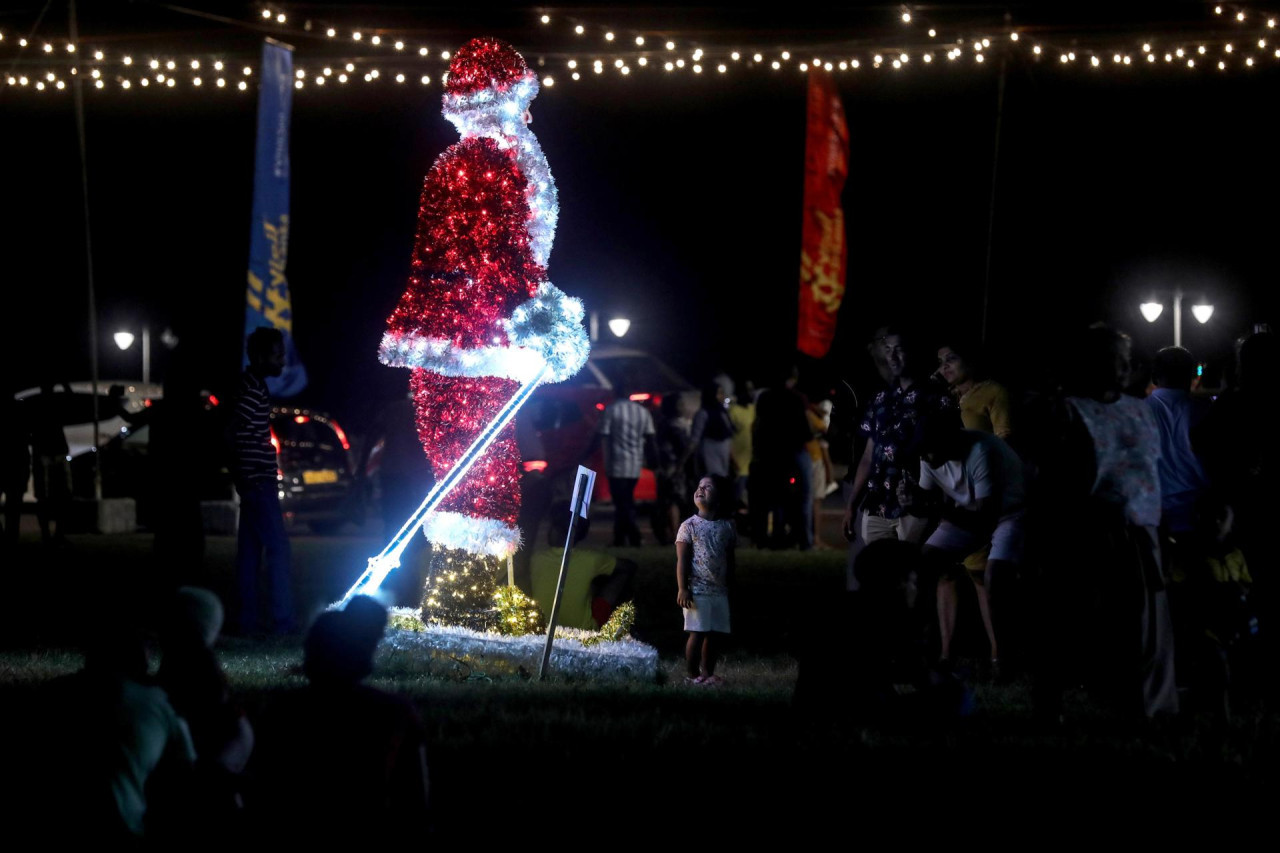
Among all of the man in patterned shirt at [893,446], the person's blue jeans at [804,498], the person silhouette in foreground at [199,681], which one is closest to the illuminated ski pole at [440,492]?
the man in patterned shirt at [893,446]

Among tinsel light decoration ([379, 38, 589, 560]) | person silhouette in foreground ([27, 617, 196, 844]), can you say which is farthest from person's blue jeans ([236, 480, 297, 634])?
person silhouette in foreground ([27, 617, 196, 844])

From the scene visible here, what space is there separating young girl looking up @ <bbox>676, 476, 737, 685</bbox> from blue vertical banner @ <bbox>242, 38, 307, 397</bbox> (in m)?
10.3

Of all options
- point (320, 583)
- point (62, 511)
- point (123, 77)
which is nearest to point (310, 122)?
point (123, 77)

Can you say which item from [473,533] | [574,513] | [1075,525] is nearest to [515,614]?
[473,533]

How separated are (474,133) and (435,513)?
Result: 2.25m

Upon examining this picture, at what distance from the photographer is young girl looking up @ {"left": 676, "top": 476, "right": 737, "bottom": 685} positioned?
8.62 m

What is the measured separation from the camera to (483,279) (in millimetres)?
8977

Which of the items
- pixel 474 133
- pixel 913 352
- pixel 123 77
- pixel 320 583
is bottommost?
pixel 320 583

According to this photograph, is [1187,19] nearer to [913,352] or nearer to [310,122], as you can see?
[913,352]

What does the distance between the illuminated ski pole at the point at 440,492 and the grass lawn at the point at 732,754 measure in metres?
0.51

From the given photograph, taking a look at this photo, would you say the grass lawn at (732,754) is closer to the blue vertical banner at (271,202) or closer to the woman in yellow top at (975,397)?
the woman in yellow top at (975,397)

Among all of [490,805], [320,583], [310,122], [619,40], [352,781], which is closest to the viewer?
[352,781]

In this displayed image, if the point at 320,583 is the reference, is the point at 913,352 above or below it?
above

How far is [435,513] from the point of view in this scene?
9.27 m
